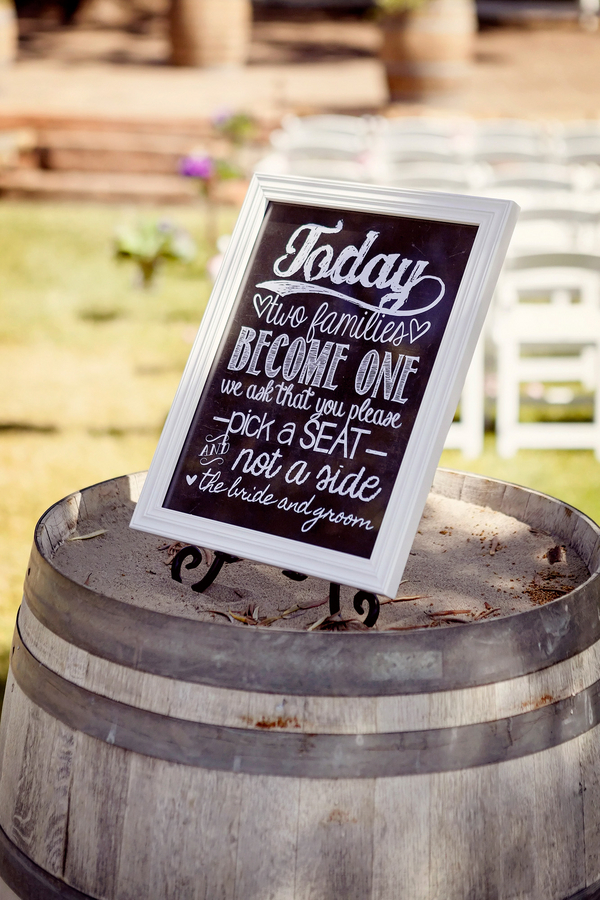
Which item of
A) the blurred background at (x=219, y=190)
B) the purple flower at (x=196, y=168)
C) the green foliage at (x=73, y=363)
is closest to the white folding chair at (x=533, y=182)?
the blurred background at (x=219, y=190)

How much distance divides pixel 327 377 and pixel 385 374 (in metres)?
0.10

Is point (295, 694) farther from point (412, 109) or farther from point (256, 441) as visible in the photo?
point (412, 109)

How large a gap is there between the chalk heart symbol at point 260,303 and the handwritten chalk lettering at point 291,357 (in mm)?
32

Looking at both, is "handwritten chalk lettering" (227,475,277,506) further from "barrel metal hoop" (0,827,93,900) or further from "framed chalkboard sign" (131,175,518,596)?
"barrel metal hoop" (0,827,93,900)

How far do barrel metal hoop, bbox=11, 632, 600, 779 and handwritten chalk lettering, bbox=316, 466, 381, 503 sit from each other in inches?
13.8

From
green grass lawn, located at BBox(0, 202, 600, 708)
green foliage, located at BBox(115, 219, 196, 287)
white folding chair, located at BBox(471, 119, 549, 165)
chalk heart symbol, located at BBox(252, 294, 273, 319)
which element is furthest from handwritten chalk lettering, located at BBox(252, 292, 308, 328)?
white folding chair, located at BBox(471, 119, 549, 165)

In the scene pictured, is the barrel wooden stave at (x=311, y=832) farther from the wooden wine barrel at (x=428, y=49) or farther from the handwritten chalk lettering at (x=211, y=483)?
the wooden wine barrel at (x=428, y=49)

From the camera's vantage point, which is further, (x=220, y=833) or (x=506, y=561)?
(x=506, y=561)

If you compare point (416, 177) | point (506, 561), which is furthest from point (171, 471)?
point (416, 177)

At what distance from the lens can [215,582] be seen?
160 cm

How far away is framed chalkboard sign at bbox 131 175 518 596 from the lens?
136 centimetres

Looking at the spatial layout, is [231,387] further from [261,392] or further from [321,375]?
[321,375]

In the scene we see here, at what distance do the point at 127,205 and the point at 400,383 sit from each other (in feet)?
31.9

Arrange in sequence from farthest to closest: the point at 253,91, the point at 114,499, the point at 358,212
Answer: the point at 253,91 < the point at 114,499 < the point at 358,212
